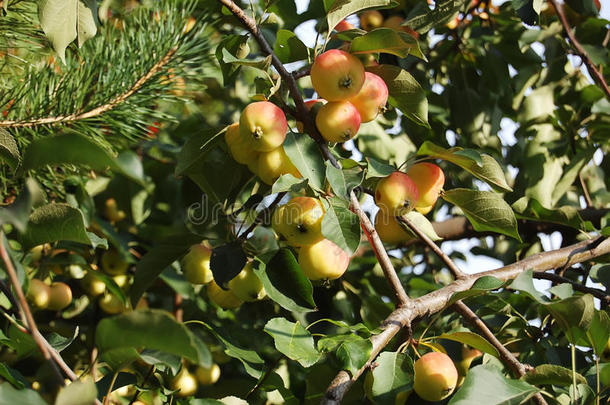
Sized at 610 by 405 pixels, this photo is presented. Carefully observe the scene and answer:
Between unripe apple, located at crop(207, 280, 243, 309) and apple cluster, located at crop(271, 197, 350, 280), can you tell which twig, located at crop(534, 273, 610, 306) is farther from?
unripe apple, located at crop(207, 280, 243, 309)

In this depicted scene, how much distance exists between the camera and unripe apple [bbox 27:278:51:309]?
54.8 inches

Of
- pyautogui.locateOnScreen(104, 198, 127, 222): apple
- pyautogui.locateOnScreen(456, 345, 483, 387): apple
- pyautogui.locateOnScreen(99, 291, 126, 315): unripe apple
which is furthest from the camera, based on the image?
pyautogui.locateOnScreen(104, 198, 127, 222): apple

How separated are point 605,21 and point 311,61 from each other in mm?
1076

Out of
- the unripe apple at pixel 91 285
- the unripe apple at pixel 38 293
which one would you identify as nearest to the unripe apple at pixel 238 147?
the unripe apple at pixel 38 293

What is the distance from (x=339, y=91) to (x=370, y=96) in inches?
3.2

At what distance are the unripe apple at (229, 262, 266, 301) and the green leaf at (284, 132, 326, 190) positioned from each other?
0.25 meters

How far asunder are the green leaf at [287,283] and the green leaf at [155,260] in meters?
0.18

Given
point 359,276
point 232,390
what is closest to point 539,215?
point 359,276

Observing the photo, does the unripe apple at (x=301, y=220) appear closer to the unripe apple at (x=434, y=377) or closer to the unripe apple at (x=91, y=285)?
the unripe apple at (x=434, y=377)

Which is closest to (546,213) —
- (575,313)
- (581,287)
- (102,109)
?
(581,287)

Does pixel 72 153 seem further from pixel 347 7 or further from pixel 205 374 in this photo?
pixel 205 374

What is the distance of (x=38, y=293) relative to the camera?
1.40 m

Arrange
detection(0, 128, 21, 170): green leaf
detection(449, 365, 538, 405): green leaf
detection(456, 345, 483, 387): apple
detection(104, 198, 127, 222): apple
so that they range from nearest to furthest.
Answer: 1. detection(449, 365, 538, 405): green leaf
2. detection(0, 128, 21, 170): green leaf
3. detection(456, 345, 483, 387): apple
4. detection(104, 198, 127, 222): apple

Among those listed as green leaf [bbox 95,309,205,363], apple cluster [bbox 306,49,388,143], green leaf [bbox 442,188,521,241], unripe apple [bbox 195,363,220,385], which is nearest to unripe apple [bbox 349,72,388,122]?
apple cluster [bbox 306,49,388,143]
